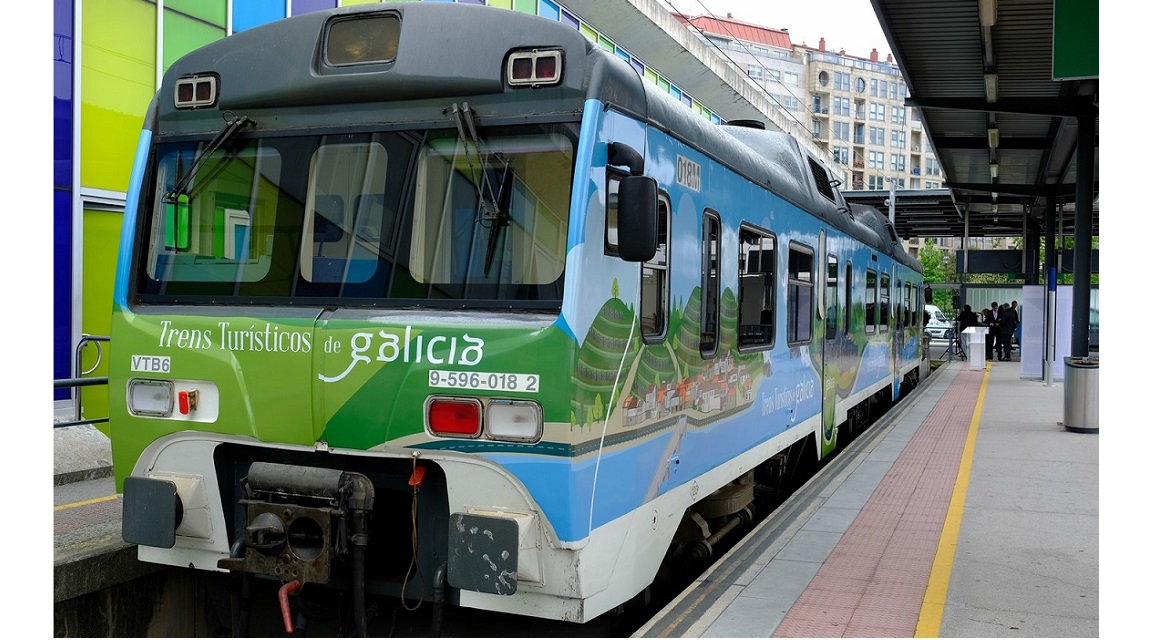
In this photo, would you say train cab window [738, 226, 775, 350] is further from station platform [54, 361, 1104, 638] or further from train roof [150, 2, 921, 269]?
train roof [150, 2, 921, 269]

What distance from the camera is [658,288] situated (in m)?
5.19

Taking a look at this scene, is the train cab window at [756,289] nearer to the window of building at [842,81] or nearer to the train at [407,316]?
the train at [407,316]

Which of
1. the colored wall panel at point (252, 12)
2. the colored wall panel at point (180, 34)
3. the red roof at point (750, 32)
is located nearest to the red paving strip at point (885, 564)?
the colored wall panel at point (180, 34)

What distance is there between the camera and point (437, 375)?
4.42 meters

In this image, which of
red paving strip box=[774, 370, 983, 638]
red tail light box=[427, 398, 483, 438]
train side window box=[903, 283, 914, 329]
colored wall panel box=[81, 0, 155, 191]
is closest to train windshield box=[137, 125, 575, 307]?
red tail light box=[427, 398, 483, 438]

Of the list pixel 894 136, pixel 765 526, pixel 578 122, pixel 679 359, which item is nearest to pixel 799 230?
pixel 765 526

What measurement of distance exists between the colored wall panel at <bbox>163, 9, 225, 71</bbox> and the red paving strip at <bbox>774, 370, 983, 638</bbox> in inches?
390

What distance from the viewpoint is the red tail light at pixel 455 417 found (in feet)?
14.4

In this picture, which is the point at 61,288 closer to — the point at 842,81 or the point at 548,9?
the point at 548,9

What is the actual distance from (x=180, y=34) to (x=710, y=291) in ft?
32.3

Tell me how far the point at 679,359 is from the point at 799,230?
351cm

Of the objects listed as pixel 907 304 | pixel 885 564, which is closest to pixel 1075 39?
pixel 885 564

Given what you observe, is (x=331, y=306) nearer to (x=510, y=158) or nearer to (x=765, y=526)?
(x=510, y=158)

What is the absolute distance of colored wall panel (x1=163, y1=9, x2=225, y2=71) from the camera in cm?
1291
